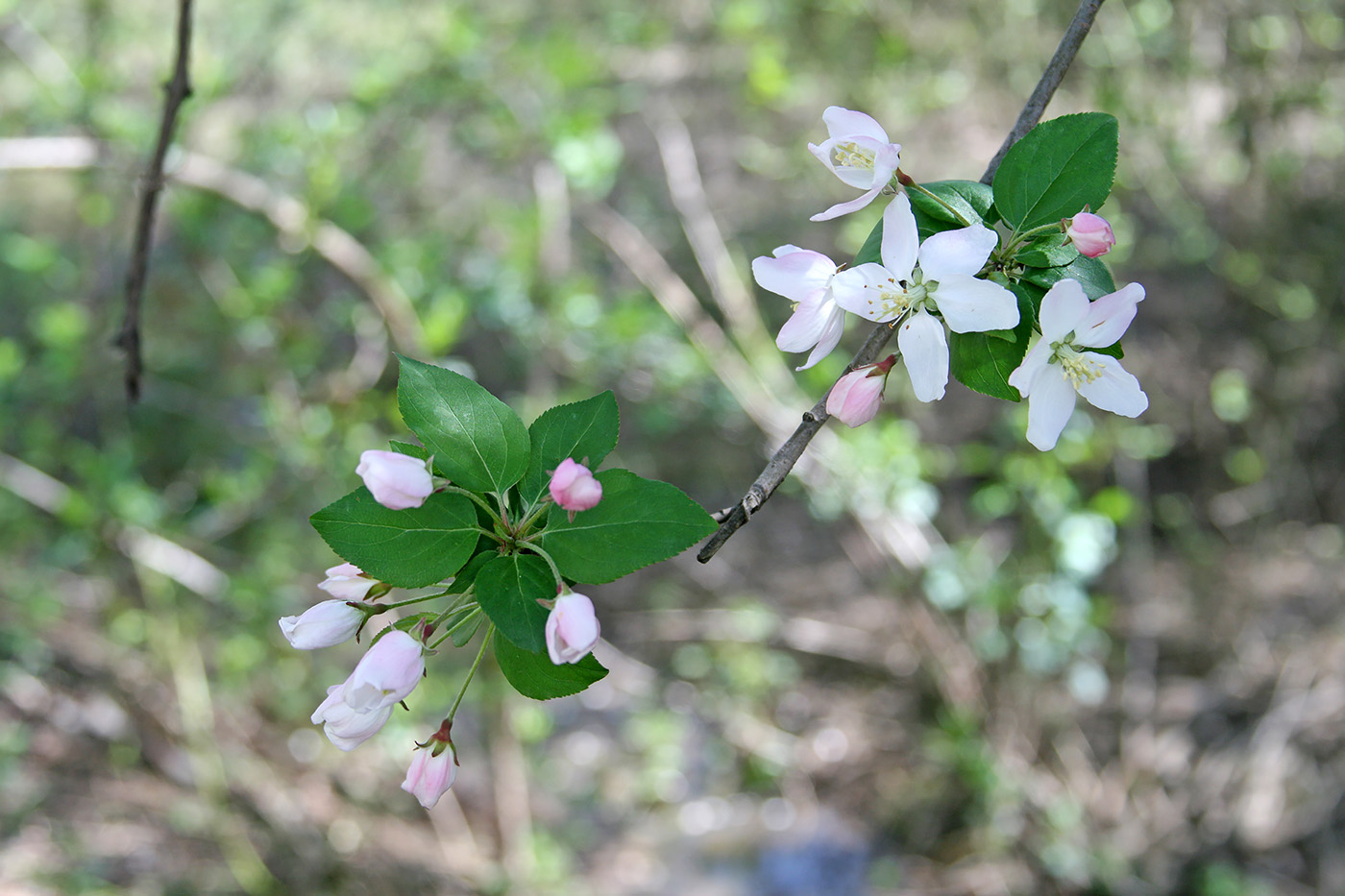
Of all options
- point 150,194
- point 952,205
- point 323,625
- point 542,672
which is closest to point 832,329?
point 952,205

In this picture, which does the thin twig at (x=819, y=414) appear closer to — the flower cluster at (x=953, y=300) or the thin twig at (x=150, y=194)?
the flower cluster at (x=953, y=300)

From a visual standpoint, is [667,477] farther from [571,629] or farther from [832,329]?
[571,629]

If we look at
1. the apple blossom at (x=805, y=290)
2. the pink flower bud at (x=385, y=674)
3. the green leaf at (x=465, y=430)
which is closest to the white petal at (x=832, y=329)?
the apple blossom at (x=805, y=290)

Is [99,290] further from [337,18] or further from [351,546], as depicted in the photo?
[351,546]

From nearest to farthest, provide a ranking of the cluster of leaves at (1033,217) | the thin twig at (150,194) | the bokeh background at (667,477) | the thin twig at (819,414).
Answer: the thin twig at (819,414) < the cluster of leaves at (1033,217) < the thin twig at (150,194) < the bokeh background at (667,477)

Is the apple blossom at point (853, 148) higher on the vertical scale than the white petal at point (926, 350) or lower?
higher

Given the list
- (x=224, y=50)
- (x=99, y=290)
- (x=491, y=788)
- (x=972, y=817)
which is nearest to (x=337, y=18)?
(x=224, y=50)

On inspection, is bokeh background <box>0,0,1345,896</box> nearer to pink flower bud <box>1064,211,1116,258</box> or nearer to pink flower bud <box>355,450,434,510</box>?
pink flower bud <box>355,450,434,510</box>
